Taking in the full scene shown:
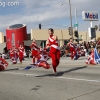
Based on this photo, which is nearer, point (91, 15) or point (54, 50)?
point (54, 50)

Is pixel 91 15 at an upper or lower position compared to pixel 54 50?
upper

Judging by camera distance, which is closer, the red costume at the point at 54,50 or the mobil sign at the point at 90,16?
the red costume at the point at 54,50

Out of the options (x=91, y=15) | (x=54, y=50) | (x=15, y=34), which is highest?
(x=91, y=15)

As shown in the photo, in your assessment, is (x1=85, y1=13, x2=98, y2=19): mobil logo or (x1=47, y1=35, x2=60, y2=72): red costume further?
(x1=85, y1=13, x2=98, y2=19): mobil logo

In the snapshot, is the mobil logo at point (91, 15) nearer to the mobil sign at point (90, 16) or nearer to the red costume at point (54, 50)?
the mobil sign at point (90, 16)

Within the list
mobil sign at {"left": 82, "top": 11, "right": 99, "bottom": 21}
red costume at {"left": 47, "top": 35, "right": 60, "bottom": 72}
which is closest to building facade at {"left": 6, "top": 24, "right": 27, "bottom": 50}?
mobil sign at {"left": 82, "top": 11, "right": 99, "bottom": 21}

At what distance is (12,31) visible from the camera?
58.3m

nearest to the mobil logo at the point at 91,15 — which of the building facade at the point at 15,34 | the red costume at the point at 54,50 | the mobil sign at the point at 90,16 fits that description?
the mobil sign at the point at 90,16

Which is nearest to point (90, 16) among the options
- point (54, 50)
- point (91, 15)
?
point (91, 15)

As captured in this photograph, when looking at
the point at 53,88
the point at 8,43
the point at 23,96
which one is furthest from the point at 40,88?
the point at 8,43

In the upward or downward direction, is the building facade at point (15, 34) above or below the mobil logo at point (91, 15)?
below

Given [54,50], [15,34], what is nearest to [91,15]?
[15,34]

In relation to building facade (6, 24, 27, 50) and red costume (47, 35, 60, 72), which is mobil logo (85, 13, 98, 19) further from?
red costume (47, 35, 60, 72)

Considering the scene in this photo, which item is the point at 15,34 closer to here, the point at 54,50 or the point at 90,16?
the point at 90,16
